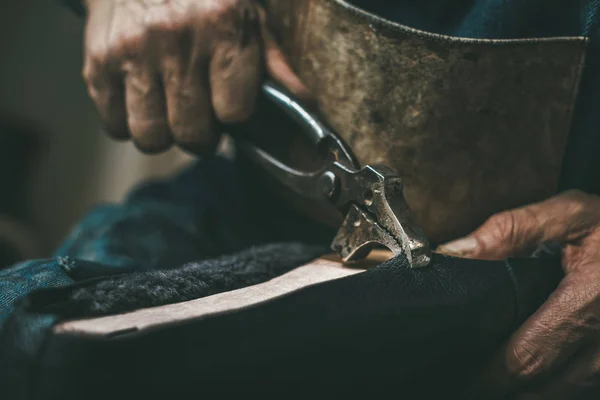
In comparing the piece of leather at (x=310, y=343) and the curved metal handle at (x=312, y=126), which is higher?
the curved metal handle at (x=312, y=126)

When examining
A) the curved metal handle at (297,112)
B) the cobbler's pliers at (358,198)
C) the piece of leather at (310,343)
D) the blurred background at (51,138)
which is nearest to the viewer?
the piece of leather at (310,343)

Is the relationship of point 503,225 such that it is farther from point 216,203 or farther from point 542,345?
point 216,203

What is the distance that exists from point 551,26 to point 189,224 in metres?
0.49

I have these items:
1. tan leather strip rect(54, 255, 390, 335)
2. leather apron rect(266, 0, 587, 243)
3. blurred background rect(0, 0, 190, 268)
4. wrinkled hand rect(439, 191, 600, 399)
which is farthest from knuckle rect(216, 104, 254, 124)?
blurred background rect(0, 0, 190, 268)

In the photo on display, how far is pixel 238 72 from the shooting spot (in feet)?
2.09

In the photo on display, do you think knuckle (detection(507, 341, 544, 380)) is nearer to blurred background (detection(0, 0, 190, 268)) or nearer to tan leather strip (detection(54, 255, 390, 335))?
tan leather strip (detection(54, 255, 390, 335))

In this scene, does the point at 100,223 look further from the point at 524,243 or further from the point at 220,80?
the point at 524,243

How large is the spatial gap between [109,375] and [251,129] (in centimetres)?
43

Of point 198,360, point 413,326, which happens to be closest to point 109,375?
point 198,360

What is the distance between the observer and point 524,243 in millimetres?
509

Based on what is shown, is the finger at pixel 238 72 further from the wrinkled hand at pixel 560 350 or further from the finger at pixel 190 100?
the wrinkled hand at pixel 560 350

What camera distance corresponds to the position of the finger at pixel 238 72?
2.08 feet

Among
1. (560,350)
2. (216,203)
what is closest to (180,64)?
(216,203)

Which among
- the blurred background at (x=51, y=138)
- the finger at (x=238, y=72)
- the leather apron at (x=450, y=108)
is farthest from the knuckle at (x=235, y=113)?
the blurred background at (x=51, y=138)
